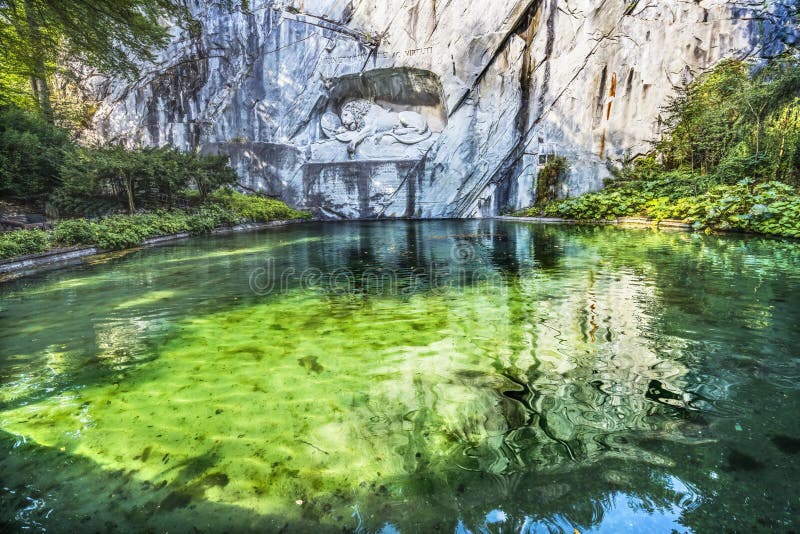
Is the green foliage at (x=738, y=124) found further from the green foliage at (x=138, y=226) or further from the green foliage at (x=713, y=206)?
the green foliage at (x=138, y=226)

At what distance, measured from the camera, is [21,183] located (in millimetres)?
11672

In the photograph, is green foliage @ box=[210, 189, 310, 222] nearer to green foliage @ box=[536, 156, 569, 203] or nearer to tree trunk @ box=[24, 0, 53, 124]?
tree trunk @ box=[24, 0, 53, 124]

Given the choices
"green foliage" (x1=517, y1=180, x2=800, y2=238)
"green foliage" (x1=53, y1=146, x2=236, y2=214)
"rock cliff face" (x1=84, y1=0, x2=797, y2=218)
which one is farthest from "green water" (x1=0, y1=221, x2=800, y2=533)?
"rock cliff face" (x1=84, y1=0, x2=797, y2=218)

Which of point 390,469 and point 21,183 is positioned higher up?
point 21,183

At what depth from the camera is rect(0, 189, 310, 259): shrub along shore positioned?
24.2 ft

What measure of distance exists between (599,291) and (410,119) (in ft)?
57.8

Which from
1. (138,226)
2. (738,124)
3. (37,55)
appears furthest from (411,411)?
(738,124)

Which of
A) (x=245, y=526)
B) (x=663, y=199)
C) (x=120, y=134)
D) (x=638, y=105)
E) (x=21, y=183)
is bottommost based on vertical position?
(x=245, y=526)

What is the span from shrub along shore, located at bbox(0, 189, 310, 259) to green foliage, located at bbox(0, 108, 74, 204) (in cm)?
296

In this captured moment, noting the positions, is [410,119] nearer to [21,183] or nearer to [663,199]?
[663,199]

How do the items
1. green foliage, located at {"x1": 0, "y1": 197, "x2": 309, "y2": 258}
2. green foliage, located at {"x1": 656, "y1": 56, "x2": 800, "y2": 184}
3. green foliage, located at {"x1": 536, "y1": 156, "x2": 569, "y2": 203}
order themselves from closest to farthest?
green foliage, located at {"x1": 0, "y1": 197, "x2": 309, "y2": 258} → green foliage, located at {"x1": 656, "y1": 56, "x2": 800, "y2": 184} → green foliage, located at {"x1": 536, "y1": 156, "x2": 569, "y2": 203}

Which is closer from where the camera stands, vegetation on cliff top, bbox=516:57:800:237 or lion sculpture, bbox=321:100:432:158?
vegetation on cliff top, bbox=516:57:800:237

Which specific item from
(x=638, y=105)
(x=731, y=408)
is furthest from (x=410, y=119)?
(x=731, y=408)

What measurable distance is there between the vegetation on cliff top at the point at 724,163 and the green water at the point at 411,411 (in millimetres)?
5241
